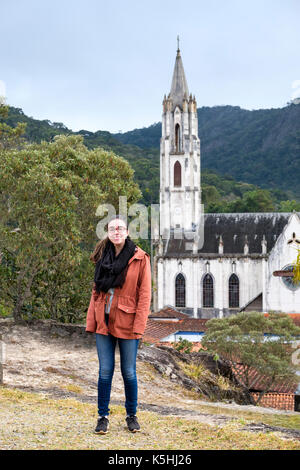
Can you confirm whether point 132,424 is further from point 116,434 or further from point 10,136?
point 10,136

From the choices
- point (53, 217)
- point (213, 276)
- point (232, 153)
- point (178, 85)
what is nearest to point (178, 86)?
point (178, 85)

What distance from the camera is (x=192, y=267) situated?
47000mm

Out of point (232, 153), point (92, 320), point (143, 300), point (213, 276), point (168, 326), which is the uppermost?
point (232, 153)

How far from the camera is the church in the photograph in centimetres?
4341

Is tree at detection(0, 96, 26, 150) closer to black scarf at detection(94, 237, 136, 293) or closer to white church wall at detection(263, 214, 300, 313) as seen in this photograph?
black scarf at detection(94, 237, 136, 293)

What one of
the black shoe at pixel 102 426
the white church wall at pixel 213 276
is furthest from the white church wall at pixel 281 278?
the black shoe at pixel 102 426

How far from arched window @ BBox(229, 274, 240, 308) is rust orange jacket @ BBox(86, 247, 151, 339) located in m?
41.3

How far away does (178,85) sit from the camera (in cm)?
5428

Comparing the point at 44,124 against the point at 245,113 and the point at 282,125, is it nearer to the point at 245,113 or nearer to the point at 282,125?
the point at 282,125

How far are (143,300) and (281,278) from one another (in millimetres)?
38736

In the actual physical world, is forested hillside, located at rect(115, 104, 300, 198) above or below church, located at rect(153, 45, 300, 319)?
above

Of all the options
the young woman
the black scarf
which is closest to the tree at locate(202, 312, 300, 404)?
the young woman

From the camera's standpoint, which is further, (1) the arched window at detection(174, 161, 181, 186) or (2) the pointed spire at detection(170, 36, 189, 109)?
(2) the pointed spire at detection(170, 36, 189, 109)

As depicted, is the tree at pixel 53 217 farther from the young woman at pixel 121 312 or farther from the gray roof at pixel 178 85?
the gray roof at pixel 178 85
